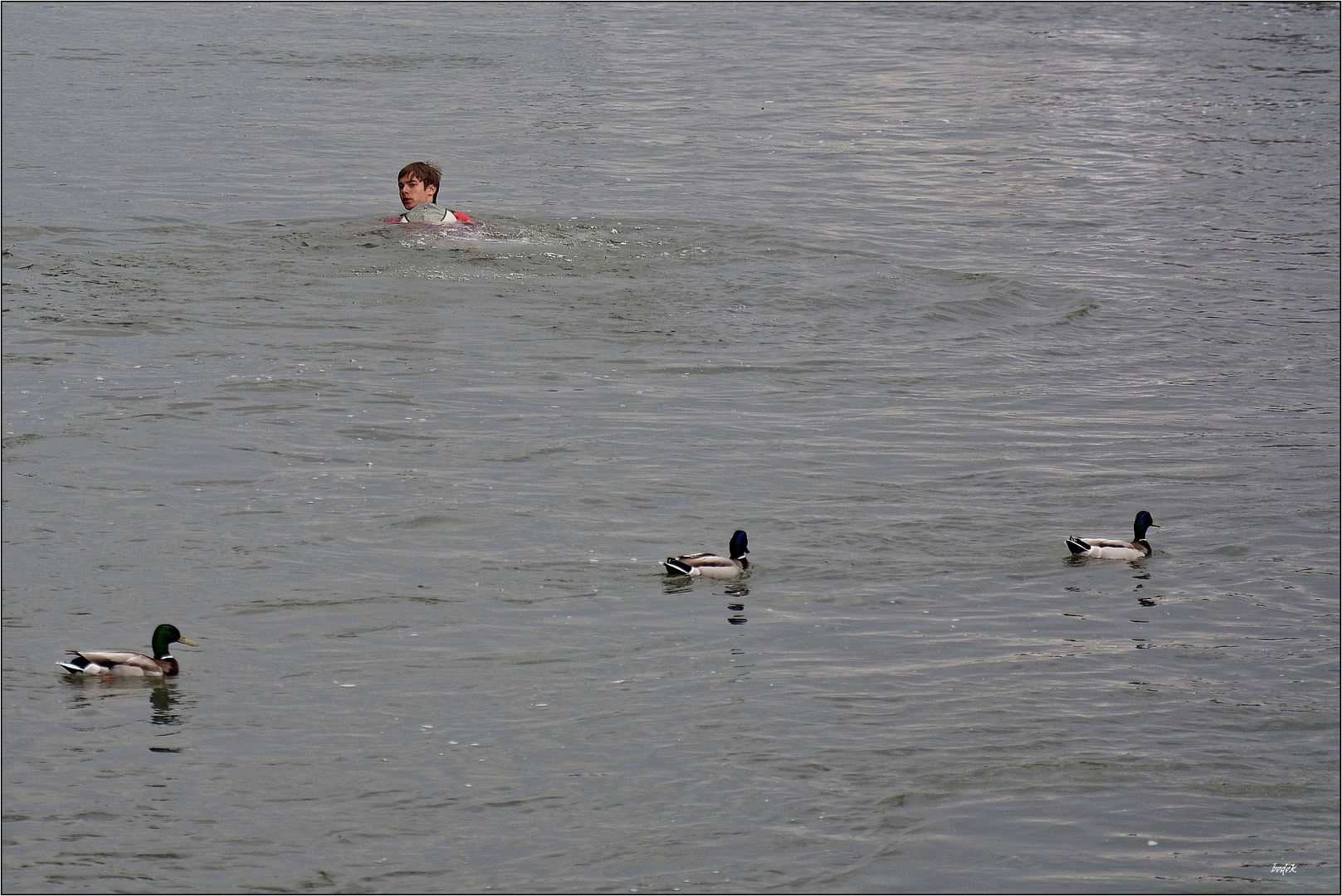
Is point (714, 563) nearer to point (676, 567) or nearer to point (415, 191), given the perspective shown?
point (676, 567)

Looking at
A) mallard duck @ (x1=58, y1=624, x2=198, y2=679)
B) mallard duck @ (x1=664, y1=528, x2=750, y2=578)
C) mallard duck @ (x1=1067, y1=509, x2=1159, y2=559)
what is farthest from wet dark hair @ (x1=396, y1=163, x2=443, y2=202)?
mallard duck @ (x1=58, y1=624, x2=198, y2=679)

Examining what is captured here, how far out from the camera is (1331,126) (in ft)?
112

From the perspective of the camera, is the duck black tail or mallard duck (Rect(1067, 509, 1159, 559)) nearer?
the duck black tail

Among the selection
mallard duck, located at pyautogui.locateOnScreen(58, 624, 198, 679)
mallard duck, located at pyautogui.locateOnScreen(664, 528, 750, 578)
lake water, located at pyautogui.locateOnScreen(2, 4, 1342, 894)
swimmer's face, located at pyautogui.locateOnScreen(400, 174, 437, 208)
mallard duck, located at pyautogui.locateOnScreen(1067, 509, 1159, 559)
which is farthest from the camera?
swimmer's face, located at pyautogui.locateOnScreen(400, 174, 437, 208)

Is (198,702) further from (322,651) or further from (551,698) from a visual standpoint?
(551,698)

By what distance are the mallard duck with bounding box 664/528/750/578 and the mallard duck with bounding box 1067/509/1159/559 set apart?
2669mm

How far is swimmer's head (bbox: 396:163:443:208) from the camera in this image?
2116 cm

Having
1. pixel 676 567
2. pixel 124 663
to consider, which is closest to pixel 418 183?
pixel 676 567

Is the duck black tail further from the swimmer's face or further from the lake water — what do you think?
the swimmer's face

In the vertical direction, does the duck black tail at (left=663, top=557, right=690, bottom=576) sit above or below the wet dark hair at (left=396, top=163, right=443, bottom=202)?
below

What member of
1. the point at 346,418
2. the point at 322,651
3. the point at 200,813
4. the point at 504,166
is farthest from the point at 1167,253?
the point at 200,813

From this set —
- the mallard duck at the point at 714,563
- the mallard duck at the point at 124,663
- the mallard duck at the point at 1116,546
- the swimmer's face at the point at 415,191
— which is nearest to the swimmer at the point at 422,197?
the swimmer's face at the point at 415,191

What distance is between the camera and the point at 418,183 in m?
21.3

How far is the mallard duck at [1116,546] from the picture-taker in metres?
13.8
